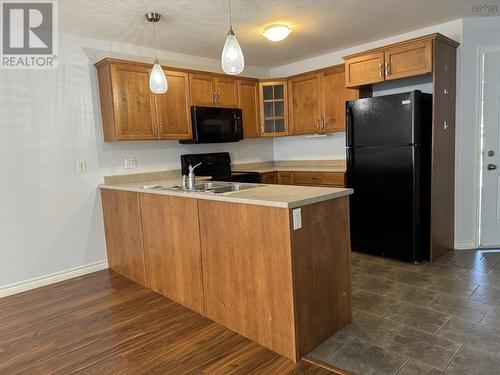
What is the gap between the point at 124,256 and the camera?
3.44 metres

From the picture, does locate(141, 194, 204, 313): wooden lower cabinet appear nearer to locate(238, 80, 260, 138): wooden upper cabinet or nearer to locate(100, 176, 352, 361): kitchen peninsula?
locate(100, 176, 352, 361): kitchen peninsula

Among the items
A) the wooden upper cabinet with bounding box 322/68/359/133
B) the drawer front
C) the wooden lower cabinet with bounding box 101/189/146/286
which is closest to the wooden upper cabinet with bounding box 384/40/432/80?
the wooden upper cabinet with bounding box 322/68/359/133

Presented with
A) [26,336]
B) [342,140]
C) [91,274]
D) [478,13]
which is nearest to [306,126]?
[342,140]

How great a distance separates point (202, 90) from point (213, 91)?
161mm

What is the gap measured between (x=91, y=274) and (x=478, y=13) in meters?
4.58

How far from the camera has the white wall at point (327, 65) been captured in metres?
3.68

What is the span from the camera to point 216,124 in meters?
4.19

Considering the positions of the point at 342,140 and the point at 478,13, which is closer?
the point at 478,13

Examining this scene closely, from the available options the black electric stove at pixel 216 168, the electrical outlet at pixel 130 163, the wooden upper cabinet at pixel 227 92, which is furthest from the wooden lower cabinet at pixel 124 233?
the wooden upper cabinet at pixel 227 92

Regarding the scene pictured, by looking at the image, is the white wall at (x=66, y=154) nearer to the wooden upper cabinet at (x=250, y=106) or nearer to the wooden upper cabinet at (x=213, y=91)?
the wooden upper cabinet at (x=213, y=91)

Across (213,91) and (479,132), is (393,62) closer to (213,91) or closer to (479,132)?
(479,132)

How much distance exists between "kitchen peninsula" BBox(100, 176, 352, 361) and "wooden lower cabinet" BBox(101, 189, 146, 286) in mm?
473

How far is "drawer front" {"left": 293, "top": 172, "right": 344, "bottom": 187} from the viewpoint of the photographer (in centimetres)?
416

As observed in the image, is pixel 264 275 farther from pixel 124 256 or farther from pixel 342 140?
pixel 342 140
